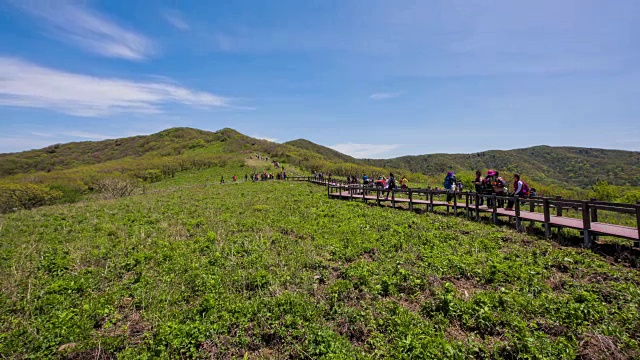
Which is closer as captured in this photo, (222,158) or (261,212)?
(261,212)

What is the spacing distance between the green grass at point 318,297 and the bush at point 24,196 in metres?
21.5

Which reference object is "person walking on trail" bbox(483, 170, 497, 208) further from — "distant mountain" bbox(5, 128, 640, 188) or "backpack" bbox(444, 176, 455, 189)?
"distant mountain" bbox(5, 128, 640, 188)

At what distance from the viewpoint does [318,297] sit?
231 inches

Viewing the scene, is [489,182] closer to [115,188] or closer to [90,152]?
[115,188]

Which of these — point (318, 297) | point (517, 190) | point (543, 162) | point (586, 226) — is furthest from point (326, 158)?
point (543, 162)

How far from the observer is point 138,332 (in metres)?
5.02

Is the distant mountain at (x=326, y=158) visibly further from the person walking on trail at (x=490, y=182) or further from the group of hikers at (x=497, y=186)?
the person walking on trail at (x=490, y=182)

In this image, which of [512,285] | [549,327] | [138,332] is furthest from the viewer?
[512,285]

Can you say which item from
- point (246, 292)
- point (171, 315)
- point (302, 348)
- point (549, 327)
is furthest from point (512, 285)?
point (171, 315)

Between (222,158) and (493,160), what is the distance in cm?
16783

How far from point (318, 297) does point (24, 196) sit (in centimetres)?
3464

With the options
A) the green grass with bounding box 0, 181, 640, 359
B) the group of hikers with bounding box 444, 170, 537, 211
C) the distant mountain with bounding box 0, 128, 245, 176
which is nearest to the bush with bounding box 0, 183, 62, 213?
the green grass with bounding box 0, 181, 640, 359

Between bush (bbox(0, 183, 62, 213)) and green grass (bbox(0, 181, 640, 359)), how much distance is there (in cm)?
2146

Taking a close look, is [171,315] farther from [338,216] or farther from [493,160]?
[493,160]
